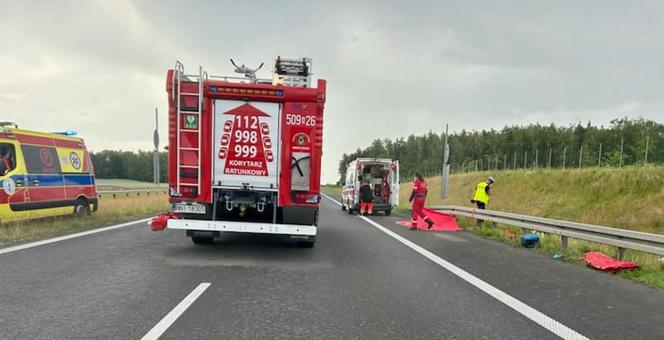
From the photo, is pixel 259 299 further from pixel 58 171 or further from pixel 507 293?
pixel 58 171

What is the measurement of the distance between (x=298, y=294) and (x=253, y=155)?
10.7 ft

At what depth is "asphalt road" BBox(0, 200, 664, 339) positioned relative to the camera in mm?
4195

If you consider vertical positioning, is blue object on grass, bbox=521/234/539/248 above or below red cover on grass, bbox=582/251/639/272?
below

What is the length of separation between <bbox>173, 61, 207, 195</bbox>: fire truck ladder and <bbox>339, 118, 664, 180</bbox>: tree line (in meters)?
50.6

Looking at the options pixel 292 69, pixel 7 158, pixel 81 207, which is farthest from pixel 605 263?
pixel 81 207

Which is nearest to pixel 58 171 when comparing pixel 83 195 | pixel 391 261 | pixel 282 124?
pixel 83 195

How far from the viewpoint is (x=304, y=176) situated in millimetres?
7977

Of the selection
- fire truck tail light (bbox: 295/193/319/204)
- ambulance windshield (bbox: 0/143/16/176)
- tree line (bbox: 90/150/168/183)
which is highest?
ambulance windshield (bbox: 0/143/16/176)

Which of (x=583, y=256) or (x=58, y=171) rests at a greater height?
(x=58, y=171)

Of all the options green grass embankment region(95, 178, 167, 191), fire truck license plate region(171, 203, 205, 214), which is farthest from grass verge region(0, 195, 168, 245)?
green grass embankment region(95, 178, 167, 191)

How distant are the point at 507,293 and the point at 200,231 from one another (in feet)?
16.5

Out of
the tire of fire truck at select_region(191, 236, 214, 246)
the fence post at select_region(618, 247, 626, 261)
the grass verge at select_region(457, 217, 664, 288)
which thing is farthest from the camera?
the tire of fire truck at select_region(191, 236, 214, 246)

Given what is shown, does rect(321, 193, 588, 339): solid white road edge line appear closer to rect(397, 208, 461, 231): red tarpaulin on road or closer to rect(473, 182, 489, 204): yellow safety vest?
rect(397, 208, 461, 231): red tarpaulin on road

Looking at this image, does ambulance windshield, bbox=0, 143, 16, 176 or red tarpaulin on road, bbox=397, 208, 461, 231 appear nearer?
ambulance windshield, bbox=0, 143, 16, 176
